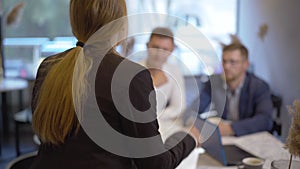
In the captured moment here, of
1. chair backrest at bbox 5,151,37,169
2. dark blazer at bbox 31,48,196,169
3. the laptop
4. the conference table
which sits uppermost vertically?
dark blazer at bbox 31,48,196,169

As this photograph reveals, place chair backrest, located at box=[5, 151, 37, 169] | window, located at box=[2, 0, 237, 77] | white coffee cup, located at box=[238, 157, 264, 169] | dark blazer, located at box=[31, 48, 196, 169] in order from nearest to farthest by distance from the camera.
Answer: dark blazer, located at box=[31, 48, 196, 169] → chair backrest, located at box=[5, 151, 37, 169] → white coffee cup, located at box=[238, 157, 264, 169] → window, located at box=[2, 0, 237, 77]

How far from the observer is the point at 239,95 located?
8.19 feet

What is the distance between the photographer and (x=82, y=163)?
3.31 feet

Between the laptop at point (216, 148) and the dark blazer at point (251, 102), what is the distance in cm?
41

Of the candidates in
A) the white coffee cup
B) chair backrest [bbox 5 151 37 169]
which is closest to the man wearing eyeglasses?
the white coffee cup

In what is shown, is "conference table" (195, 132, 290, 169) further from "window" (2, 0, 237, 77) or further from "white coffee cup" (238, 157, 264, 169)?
"window" (2, 0, 237, 77)

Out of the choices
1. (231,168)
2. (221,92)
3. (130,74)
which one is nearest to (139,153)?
(130,74)

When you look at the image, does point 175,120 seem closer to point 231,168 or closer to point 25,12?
point 231,168

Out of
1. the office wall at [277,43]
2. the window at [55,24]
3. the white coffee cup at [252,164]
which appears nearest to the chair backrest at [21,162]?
the white coffee cup at [252,164]

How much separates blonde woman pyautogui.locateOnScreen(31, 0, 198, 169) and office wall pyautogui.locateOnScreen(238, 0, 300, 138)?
7.57ft

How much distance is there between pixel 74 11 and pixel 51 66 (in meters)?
0.17

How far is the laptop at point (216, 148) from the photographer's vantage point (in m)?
1.67

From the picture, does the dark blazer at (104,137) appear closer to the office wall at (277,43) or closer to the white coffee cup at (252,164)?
the white coffee cup at (252,164)

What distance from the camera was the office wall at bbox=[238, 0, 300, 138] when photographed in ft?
10.9
